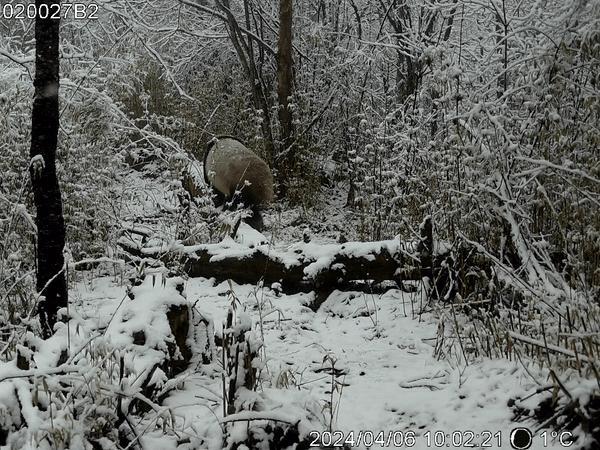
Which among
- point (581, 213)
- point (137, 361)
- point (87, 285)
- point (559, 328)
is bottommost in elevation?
point (87, 285)

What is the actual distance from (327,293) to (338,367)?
1510mm

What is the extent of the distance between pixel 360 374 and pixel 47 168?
7.63ft

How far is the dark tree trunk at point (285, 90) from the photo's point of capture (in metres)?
10.5

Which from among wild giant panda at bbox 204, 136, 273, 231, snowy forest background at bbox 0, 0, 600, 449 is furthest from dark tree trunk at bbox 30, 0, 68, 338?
wild giant panda at bbox 204, 136, 273, 231

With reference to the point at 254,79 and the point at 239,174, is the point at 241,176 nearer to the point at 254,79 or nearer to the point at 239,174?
the point at 239,174

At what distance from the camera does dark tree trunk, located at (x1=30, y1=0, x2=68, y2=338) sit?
344 centimetres

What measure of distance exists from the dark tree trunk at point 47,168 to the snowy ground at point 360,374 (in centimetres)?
95

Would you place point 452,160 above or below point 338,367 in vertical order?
above

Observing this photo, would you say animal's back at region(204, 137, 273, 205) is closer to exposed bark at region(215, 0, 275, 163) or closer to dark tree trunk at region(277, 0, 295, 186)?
dark tree trunk at region(277, 0, 295, 186)

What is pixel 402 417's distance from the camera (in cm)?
307

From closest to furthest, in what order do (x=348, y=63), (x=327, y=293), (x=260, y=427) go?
(x=260, y=427)
(x=327, y=293)
(x=348, y=63)

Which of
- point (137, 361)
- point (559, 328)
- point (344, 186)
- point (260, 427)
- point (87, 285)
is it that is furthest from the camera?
point (344, 186)

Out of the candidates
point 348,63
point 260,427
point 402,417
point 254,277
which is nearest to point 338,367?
point 402,417

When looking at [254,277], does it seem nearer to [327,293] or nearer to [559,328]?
[327,293]
